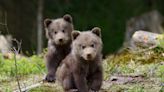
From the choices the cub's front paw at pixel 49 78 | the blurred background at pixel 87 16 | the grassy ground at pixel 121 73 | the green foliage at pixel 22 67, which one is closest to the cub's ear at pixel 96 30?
the grassy ground at pixel 121 73

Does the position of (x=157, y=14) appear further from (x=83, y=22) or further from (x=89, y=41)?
(x=89, y=41)

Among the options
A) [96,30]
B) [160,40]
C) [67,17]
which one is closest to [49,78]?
[67,17]

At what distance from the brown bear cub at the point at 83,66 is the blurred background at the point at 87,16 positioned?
1606cm

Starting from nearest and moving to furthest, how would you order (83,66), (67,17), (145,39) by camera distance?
(83,66)
(67,17)
(145,39)

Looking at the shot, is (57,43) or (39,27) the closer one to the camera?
(57,43)

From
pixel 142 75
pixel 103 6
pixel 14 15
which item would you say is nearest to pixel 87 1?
pixel 103 6

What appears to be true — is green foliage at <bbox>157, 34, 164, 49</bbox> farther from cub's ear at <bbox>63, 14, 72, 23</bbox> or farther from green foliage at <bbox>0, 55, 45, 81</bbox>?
green foliage at <bbox>0, 55, 45, 81</bbox>

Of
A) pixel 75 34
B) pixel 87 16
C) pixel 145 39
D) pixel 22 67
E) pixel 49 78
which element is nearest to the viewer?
pixel 75 34

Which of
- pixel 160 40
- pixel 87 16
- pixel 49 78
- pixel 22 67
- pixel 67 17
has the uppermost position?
pixel 87 16

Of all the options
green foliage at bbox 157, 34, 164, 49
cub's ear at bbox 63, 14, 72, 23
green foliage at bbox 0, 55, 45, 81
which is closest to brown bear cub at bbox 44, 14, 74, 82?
cub's ear at bbox 63, 14, 72, 23

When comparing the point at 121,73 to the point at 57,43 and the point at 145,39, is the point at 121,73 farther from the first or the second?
the point at 145,39

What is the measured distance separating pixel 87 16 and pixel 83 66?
1750cm

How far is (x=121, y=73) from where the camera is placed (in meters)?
10.7

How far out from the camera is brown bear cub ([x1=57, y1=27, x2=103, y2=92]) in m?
9.06
